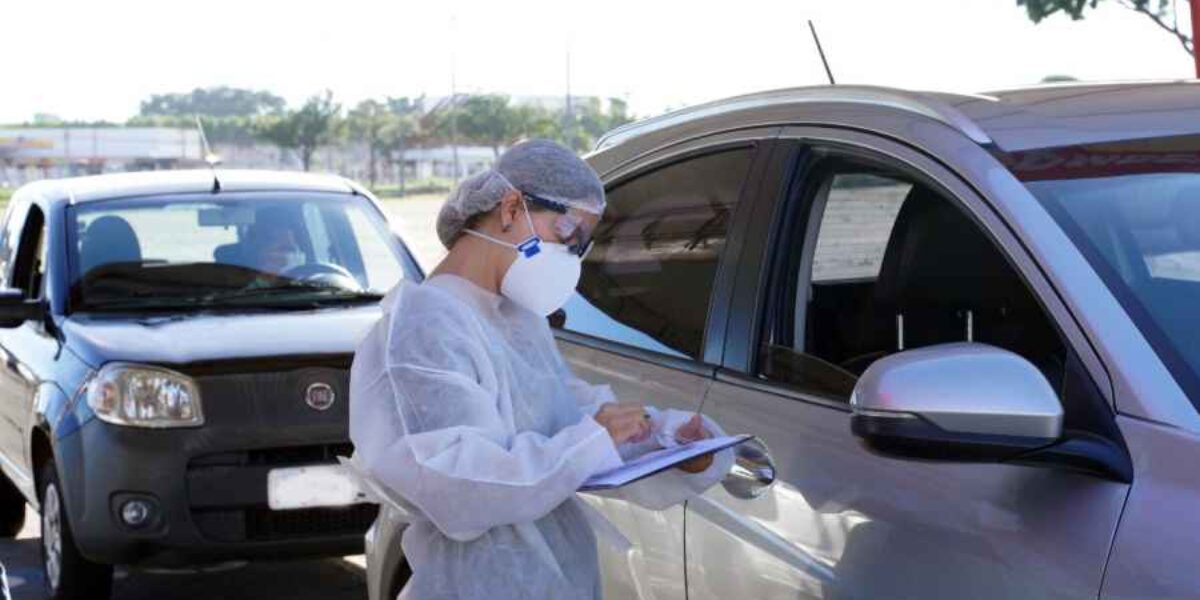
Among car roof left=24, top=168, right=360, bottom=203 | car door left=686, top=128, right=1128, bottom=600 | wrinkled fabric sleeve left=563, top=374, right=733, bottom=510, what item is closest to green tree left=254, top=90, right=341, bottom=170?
car roof left=24, top=168, right=360, bottom=203

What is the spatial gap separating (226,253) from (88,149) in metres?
88.0

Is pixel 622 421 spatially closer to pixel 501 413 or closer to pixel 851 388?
pixel 501 413

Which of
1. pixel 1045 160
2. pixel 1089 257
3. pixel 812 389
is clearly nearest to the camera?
pixel 1089 257

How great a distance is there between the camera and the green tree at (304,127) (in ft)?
257

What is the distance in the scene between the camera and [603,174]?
4.41m

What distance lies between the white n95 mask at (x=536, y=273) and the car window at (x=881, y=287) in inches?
22.0

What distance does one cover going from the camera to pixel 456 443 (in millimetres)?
2781

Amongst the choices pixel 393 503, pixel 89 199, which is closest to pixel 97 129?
pixel 89 199

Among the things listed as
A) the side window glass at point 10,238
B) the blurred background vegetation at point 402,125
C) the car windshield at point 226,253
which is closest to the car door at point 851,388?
the car windshield at point 226,253

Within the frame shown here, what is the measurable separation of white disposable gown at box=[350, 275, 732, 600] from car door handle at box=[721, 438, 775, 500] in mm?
152

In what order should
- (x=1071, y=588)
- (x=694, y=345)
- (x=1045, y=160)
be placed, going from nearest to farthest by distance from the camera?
(x=1071, y=588) → (x=1045, y=160) → (x=694, y=345)

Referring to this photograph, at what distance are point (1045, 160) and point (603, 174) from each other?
58.4 inches

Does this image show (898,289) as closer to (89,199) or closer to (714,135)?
(714,135)

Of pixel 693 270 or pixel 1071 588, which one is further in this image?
pixel 693 270
